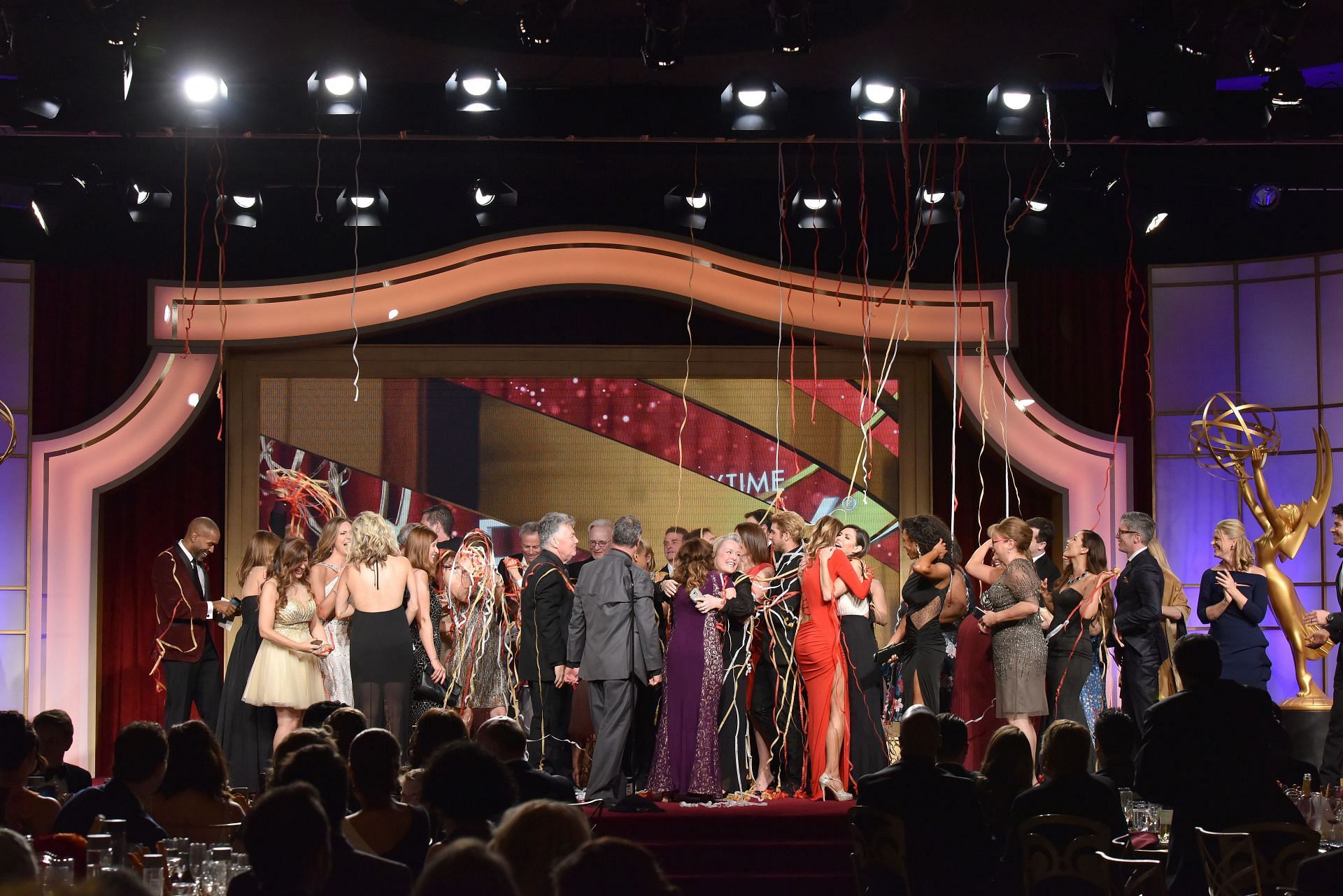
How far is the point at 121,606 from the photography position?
1041cm

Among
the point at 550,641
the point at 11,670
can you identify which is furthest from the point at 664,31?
the point at 11,670

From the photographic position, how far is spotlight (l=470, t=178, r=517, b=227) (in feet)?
30.4

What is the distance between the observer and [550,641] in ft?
25.3

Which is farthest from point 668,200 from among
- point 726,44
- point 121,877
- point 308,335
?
point 121,877

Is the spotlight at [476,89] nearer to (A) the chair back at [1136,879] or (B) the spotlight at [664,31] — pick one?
(B) the spotlight at [664,31]

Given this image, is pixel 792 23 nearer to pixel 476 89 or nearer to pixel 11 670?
pixel 476 89

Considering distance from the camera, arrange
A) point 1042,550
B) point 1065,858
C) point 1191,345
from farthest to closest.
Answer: point 1191,345 < point 1042,550 < point 1065,858

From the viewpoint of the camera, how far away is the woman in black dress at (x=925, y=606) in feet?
25.3

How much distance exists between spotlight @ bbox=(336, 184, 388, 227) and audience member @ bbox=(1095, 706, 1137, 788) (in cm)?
573

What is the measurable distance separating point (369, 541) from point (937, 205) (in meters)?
4.10

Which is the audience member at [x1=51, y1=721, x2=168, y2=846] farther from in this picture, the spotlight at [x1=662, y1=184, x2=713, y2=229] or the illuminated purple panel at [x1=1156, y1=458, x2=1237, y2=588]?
the illuminated purple panel at [x1=1156, y1=458, x2=1237, y2=588]

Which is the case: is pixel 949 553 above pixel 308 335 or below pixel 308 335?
below

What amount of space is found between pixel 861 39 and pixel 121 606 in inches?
253

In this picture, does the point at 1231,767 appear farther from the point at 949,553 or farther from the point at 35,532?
the point at 35,532
